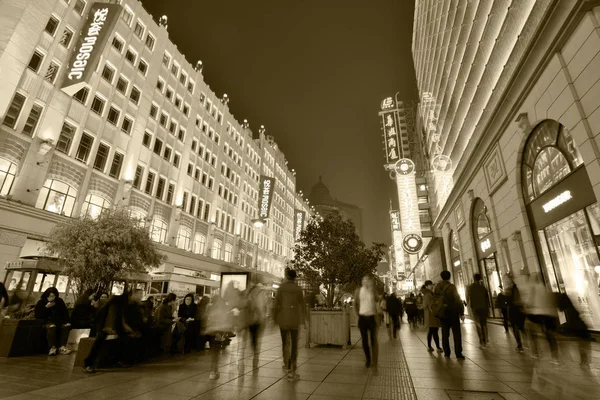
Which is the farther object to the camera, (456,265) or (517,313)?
(456,265)

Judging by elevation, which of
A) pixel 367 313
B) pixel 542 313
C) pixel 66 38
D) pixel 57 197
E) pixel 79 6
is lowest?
pixel 367 313

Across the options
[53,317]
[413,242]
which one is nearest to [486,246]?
[413,242]

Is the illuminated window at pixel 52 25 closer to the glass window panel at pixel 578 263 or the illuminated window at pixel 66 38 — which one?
the illuminated window at pixel 66 38

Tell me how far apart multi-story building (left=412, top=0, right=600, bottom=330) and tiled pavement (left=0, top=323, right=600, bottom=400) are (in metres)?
2.34

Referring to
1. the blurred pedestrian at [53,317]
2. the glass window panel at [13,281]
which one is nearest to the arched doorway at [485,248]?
the blurred pedestrian at [53,317]

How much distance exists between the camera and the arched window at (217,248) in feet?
115

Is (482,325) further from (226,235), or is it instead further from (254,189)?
(254,189)

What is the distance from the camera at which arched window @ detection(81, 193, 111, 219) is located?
21.0 meters

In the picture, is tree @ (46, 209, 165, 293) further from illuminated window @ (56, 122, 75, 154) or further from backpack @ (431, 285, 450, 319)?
backpack @ (431, 285, 450, 319)

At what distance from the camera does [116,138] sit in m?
24.5

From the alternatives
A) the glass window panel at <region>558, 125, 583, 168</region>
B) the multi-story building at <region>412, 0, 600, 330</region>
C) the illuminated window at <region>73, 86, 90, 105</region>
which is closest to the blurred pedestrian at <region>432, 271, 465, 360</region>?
the multi-story building at <region>412, 0, 600, 330</region>

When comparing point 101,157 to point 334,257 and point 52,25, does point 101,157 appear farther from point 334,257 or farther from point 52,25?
point 334,257

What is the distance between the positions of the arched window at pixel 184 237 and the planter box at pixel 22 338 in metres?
21.4

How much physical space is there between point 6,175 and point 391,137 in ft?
108
